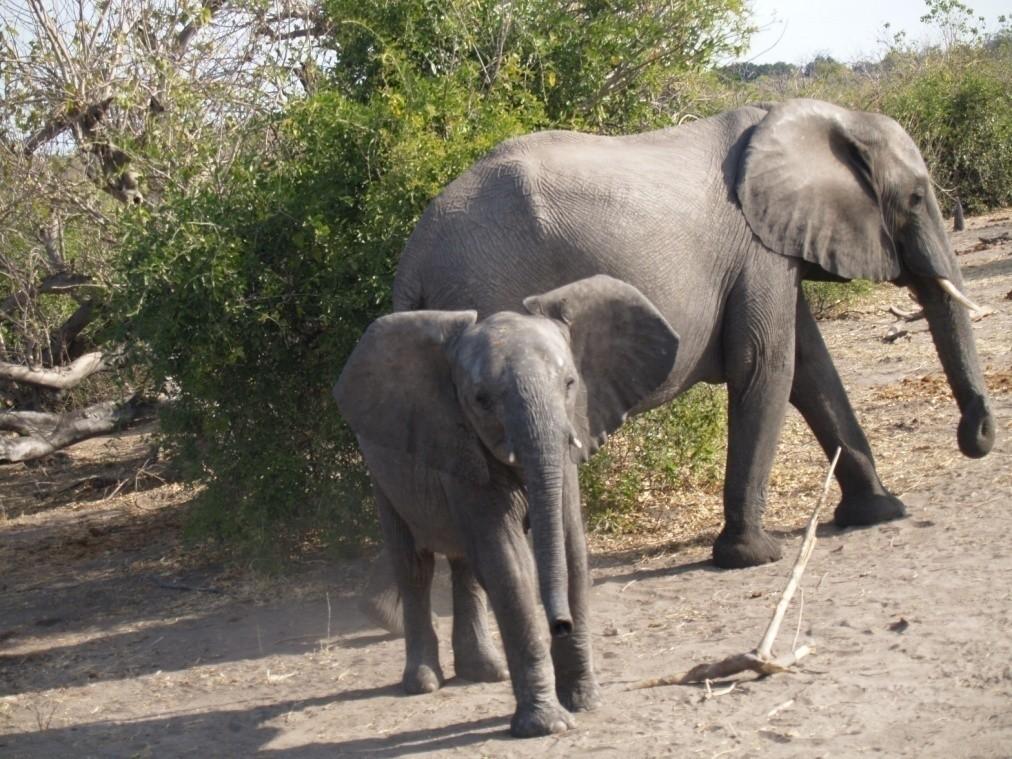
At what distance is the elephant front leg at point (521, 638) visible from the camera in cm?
491

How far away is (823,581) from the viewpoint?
651cm

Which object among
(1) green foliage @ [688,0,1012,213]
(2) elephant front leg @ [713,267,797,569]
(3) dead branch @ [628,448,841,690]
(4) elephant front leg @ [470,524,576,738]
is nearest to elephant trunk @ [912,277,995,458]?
(2) elephant front leg @ [713,267,797,569]

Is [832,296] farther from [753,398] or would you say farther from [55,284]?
[753,398]

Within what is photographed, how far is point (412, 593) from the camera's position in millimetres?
5859

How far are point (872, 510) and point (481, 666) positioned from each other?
2.56m

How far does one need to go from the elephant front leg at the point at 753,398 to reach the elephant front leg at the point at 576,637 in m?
1.99

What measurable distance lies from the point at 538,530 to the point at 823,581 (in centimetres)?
242

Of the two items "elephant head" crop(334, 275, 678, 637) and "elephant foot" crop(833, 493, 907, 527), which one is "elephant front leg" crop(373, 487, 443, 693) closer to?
"elephant head" crop(334, 275, 678, 637)

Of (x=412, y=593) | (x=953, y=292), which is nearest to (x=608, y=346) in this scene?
(x=412, y=593)

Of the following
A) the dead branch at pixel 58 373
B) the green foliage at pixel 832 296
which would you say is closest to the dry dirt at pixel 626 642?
the dead branch at pixel 58 373

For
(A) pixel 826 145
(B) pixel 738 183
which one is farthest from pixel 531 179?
(A) pixel 826 145

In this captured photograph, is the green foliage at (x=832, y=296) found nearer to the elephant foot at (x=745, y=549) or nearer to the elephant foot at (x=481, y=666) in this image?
the elephant foot at (x=745, y=549)

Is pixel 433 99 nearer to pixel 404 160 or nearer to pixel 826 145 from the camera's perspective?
pixel 404 160

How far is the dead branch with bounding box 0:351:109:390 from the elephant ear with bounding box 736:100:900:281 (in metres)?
5.62
